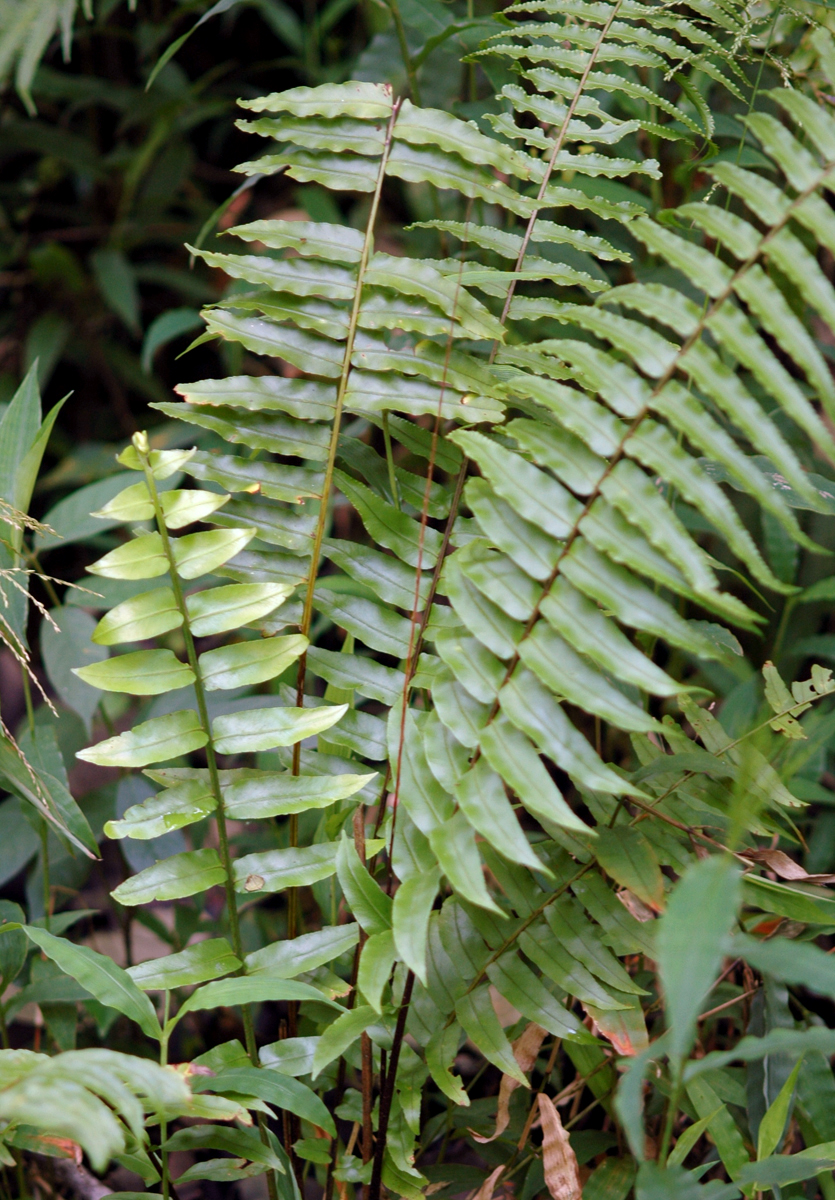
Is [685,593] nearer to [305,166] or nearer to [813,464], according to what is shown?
[305,166]

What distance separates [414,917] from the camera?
1.93ft

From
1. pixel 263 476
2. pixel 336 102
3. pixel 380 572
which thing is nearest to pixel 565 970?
pixel 380 572

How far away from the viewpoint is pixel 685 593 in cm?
55

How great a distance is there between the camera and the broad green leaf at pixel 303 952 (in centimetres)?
73

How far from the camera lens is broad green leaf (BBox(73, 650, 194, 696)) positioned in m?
0.71

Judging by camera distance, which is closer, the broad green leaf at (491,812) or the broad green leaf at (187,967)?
the broad green leaf at (491,812)

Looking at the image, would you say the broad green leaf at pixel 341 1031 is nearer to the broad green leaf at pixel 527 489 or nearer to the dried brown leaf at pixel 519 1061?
the dried brown leaf at pixel 519 1061

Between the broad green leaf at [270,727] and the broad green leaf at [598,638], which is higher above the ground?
the broad green leaf at [598,638]

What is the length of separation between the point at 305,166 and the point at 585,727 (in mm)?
876

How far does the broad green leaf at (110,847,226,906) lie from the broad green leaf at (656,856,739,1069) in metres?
0.41

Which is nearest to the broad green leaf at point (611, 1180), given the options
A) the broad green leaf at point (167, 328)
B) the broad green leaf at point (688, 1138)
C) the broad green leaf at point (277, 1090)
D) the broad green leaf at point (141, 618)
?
the broad green leaf at point (688, 1138)

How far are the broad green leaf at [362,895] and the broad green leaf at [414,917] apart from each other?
0.06 metres

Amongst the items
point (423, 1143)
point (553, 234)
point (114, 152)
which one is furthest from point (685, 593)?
point (114, 152)

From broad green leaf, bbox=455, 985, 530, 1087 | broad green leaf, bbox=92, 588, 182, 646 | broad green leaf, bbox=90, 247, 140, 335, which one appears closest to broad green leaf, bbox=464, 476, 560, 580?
broad green leaf, bbox=92, 588, 182, 646
